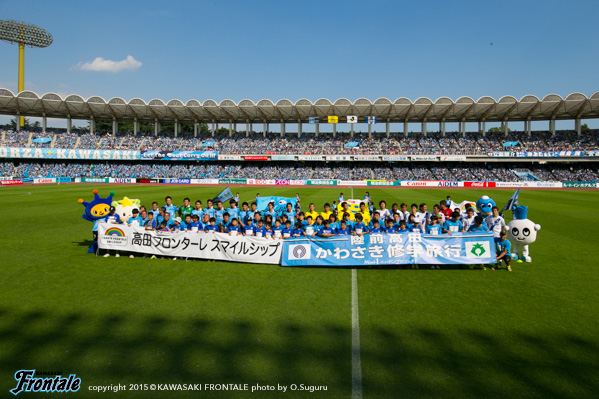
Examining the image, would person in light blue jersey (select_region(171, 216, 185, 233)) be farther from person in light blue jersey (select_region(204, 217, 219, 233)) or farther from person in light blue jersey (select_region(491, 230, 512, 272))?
person in light blue jersey (select_region(491, 230, 512, 272))

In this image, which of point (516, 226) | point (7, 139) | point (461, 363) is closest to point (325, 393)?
point (461, 363)

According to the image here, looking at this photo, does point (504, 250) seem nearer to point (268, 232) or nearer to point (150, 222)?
point (268, 232)

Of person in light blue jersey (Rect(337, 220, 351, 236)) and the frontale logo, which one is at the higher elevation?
person in light blue jersey (Rect(337, 220, 351, 236))

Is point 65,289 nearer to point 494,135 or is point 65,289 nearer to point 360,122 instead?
point 360,122

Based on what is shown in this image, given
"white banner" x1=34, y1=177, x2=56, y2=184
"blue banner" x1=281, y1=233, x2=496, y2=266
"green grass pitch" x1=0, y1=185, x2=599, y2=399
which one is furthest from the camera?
"white banner" x1=34, y1=177, x2=56, y2=184

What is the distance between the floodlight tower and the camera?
182 ft

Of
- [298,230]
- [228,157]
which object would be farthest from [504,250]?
[228,157]

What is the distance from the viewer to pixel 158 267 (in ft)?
29.0

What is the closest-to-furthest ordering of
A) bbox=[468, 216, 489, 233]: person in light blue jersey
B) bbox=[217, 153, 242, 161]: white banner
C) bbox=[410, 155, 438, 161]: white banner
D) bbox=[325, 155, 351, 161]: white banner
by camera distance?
1. bbox=[468, 216, 489, 233]: person in light blue jersey
2. bbox=[410, 155, 438, 161]: white banner
3. bbox=[325, 155, 351, 161]: white banner
4. bbox=[217, 153, 242, 161]: white banner

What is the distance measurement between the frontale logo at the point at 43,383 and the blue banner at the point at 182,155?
48888mm

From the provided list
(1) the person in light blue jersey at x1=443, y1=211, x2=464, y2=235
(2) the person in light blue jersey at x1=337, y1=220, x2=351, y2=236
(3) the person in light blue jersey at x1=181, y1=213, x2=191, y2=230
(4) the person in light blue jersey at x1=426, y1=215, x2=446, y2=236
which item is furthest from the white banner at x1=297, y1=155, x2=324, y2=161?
(4) the person in light blue jersey at x1=426, y1=215, x2=446, y2=236

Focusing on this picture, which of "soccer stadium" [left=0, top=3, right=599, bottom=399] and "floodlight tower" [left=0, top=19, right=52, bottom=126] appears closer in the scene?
"soccer stadium" [left=0, top=3, right=599, bottom=399]

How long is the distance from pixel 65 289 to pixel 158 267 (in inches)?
84.9

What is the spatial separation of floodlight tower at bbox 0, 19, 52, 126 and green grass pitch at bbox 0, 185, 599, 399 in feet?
218
